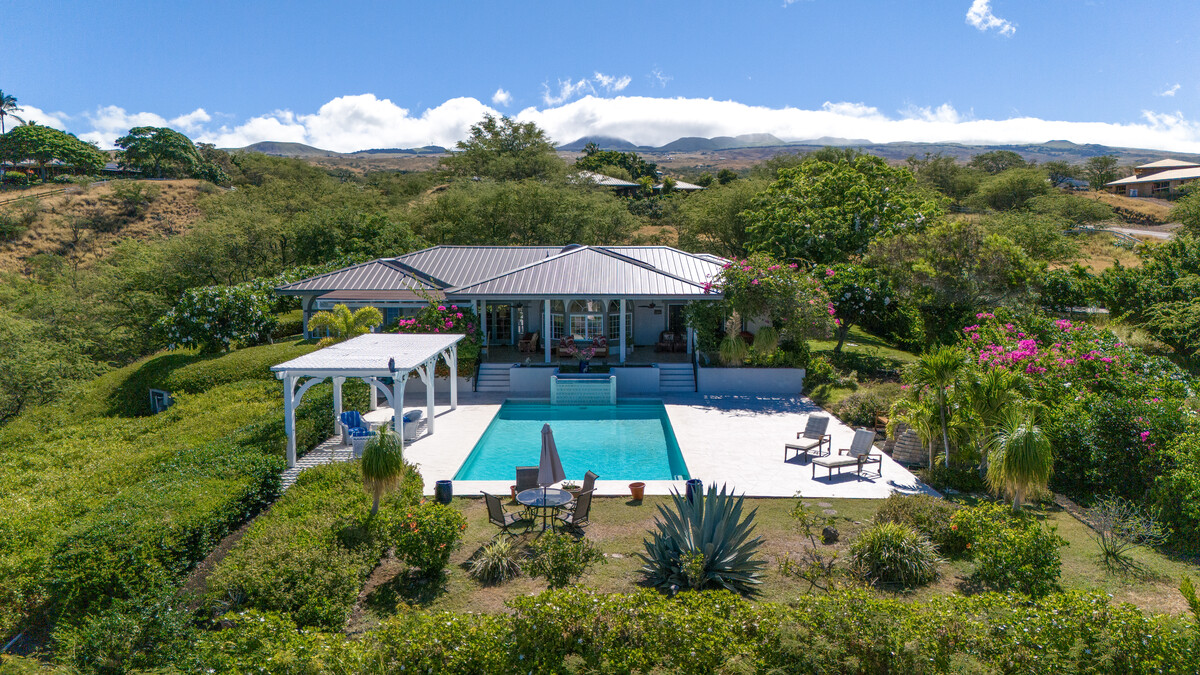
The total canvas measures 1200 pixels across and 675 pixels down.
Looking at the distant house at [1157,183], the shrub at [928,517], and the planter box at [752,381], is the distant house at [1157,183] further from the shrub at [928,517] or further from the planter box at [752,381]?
the shrub at [928,517]

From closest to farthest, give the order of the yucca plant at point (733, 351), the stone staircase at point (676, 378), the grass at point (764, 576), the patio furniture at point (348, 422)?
the grass at point (764, 576)
the patio furniture at point (348, 422)
the yucca plant at point (733, 351)
the stone staircase at point (676, 378)

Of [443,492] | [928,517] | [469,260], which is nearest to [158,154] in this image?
[469,260]

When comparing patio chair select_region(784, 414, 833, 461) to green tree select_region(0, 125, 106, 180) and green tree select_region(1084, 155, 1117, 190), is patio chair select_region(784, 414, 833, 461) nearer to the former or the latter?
green tree select_region(1084, 155, 1117, 190)

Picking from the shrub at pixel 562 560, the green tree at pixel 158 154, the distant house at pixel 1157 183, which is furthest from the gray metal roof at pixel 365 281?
the distant house at pixel 1157 183

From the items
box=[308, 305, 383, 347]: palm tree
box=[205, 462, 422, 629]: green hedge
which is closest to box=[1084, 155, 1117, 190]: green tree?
box=[308, 305, 383, 347]: palm tree

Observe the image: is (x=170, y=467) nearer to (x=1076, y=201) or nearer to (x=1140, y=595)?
(x=1140, y=595)

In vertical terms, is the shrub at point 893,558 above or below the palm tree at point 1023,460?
below

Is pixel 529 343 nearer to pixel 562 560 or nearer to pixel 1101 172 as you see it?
pixel 562 560
